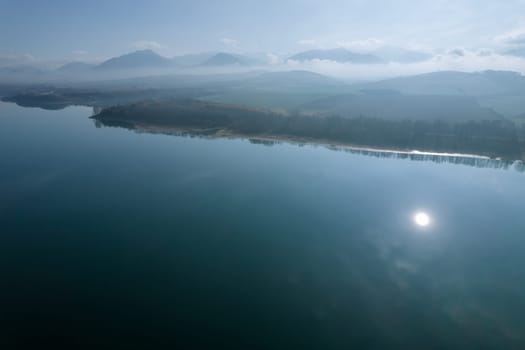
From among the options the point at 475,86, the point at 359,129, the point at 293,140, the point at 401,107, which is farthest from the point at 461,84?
the point at 293,140

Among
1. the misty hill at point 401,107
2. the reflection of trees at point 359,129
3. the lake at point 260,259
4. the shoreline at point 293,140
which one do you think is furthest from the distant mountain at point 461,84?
the lake at point 260,259

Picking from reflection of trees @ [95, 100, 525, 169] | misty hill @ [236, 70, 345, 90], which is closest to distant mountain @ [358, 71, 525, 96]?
misty hill @ [236, 70, 345, 90]

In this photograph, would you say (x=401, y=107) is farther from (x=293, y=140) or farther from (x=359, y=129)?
(x=293, y=140)

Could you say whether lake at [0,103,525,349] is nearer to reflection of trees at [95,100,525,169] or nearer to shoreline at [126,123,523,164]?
shoreline at [126,123,523,164]

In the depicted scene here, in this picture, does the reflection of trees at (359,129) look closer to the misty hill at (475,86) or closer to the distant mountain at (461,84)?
the misty hill at (475,86)

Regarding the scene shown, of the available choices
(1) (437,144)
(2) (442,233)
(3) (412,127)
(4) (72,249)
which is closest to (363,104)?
(3) (412,127)
